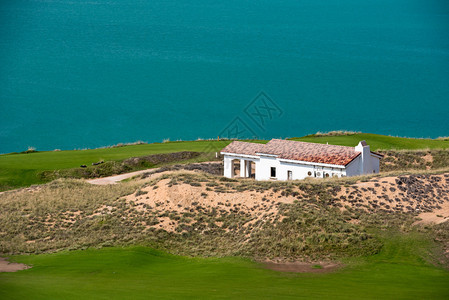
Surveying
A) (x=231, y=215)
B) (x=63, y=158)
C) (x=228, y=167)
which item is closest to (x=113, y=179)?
(x=63, y=158)

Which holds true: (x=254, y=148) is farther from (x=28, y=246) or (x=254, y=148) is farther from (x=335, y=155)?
(x=28, y=246)

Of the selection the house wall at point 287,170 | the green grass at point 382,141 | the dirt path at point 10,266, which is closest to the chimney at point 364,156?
the house wall at point 287,170

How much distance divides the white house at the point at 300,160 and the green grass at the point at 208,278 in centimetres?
1453

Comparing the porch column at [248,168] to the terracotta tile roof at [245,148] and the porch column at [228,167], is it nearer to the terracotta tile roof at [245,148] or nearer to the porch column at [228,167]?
the terracotta tile roof at [245,148]

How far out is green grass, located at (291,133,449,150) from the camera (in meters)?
64.2

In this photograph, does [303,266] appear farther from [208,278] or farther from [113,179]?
[113,179]

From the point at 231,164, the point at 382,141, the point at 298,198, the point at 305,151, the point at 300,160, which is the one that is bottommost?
the point at 298,198

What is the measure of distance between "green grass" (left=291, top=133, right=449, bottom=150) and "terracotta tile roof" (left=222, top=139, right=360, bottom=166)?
1322 centimetres

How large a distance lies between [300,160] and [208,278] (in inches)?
914

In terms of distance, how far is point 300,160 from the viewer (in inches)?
1923

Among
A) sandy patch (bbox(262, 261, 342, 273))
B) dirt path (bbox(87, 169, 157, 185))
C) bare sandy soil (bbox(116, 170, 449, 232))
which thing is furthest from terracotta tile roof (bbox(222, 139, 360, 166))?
sandy patch (bbox(262, 261, 342, 273))

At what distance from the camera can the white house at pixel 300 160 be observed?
4778cm

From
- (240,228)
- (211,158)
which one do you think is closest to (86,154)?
(211,158)

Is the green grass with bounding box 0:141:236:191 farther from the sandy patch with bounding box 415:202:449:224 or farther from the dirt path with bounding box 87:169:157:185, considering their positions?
the sandy patch with bounding box 415:202:449:224
